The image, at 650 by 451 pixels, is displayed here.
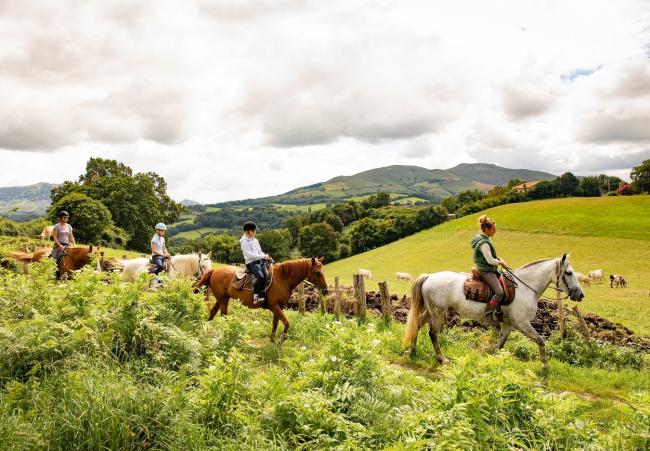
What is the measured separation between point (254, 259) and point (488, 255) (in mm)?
6030

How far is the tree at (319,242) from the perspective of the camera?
79.7m

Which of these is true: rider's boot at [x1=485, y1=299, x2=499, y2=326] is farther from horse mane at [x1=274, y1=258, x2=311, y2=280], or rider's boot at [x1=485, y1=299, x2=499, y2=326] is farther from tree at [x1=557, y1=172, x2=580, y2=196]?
tree at [x1=557, y1=172, x2=580, y2=196]

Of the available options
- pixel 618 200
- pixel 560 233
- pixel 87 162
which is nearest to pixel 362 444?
pixel 560 233

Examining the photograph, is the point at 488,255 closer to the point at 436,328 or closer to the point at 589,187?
the point at 436,328

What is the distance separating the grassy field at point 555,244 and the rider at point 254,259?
69.6 feet

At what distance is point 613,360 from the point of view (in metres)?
9.50

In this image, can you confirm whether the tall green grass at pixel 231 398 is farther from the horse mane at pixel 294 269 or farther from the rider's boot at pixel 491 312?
the horse mane at pixel 294 269

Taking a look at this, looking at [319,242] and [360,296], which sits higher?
[360,296]

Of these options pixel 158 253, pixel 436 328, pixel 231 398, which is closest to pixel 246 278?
pixel 158 253

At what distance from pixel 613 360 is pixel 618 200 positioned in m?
75.5

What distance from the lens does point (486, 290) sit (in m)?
8.94

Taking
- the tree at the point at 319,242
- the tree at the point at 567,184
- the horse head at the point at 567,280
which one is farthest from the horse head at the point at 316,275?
the tree at the point at 567,184

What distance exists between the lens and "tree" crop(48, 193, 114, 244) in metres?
41.4

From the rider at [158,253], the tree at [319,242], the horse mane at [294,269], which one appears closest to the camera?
the horse mane at [294,269]
